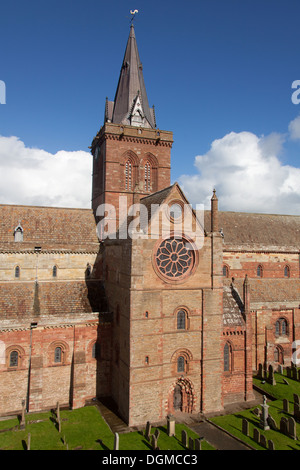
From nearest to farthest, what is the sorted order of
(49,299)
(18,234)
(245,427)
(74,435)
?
(74,435)
(245,427)
(49,299)
(18,234)

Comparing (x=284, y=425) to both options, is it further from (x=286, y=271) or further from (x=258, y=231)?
(x=258, y=231)

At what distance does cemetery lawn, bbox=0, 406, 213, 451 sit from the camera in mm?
20189

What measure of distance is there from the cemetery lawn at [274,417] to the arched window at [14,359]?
1489cm

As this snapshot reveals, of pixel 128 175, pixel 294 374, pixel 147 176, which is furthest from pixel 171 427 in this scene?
pixel 147 176

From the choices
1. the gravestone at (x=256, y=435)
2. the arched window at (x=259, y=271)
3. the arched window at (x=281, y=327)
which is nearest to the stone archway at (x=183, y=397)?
the gravestone at (x=256, y=435)

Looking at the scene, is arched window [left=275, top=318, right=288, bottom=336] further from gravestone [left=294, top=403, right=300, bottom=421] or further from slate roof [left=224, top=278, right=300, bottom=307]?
gravestone [left=294, top=403, right=300, bottom=421]

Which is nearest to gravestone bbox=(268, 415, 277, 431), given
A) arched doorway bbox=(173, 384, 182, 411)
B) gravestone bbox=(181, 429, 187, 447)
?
arched doorway bbox=(173, 384, 182, 411)

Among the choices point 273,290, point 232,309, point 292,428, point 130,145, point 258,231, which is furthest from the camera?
point 258,231

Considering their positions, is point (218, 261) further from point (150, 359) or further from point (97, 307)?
point (97, 307)

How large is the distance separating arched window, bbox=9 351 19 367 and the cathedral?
0.07m

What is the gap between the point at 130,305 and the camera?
75.6 feet

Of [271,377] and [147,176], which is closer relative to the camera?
[271,377]

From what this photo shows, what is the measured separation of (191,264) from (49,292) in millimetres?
12197

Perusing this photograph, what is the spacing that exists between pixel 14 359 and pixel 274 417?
19.4 meters
